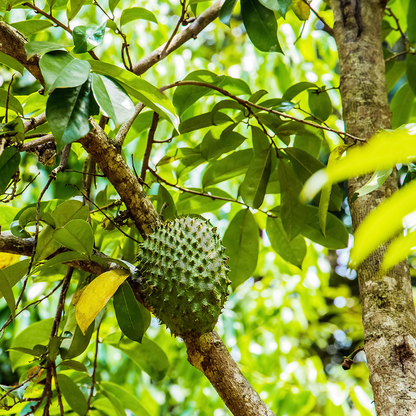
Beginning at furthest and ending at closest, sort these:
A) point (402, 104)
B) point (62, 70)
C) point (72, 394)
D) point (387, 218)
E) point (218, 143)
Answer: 1. point (402, 104)
2. point (218, 143)
3. point (72, 394)
4. point (62, 70)
5. point (387, 218)

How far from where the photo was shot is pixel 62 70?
70 cm

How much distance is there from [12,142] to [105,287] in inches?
13.3

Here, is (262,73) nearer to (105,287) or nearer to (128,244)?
(128,244)

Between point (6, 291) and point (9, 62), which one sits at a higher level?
point (9, 62)

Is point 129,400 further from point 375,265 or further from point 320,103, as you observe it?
point 320,103

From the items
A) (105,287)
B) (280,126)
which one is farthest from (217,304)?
(280,126)

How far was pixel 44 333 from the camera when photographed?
1.33m

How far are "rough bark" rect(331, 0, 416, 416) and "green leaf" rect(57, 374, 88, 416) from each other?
758 millimetres

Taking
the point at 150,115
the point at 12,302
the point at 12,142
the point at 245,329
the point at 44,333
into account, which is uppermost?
the point at 12,142

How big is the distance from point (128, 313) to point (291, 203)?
1.72ft

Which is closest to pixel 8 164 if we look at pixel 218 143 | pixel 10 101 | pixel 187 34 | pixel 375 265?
pixel 10 101

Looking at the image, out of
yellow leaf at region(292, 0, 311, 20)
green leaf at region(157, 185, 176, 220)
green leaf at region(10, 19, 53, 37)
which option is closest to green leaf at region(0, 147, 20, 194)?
green leaf at region(10, 19, 53, 37)

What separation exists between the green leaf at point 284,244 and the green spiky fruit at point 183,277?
1.32 feet

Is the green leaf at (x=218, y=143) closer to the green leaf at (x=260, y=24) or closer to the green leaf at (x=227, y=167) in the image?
the green leaf at (x=227, y=167)
